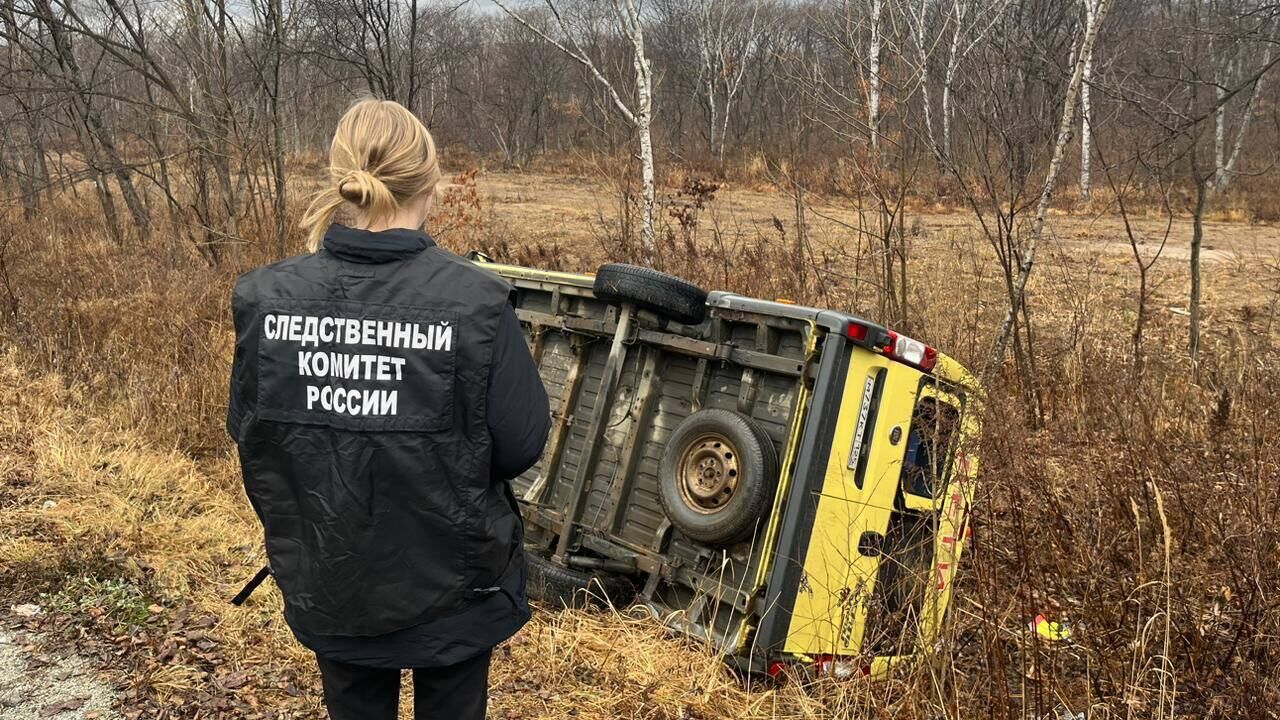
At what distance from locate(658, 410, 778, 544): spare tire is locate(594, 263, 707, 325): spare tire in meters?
0.50

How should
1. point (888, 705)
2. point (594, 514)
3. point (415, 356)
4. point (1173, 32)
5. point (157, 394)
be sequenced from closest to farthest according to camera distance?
point (415, 356)
point (888, 705)
point (594, 514)
point (157, 394)
point (1173, 32)

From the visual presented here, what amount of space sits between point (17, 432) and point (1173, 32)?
31.4 feet

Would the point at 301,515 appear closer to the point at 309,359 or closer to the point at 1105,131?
the point at 309,359

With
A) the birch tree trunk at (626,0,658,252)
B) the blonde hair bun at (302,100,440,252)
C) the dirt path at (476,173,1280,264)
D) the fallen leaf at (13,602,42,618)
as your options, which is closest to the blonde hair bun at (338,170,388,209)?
the blonde hair bun at (302,100,440,252)

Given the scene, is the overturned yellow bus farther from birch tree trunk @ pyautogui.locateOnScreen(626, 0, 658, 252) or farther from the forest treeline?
birch tree trunk @ pyautogui.locateOnScreen(626, 0, 658, 252)

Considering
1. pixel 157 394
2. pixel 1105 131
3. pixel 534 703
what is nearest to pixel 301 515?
pixel 534 703

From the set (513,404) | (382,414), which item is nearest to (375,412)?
(382,414)

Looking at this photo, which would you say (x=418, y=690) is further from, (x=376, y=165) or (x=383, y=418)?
(x=376, y=165)

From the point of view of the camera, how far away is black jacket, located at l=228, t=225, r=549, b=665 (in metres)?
1.91

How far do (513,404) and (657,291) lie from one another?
229 cm

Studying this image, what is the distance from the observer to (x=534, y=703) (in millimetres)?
3500

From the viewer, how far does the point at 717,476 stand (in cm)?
388

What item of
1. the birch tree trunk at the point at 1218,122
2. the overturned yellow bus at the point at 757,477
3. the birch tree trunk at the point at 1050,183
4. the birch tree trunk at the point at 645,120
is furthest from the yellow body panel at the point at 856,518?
the birch tree trunk at the point at 645,120

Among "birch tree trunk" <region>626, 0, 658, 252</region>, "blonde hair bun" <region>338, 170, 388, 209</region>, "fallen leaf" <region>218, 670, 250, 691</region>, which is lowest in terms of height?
"fallen leaf" <region>218, 670, 250, 691</region>
